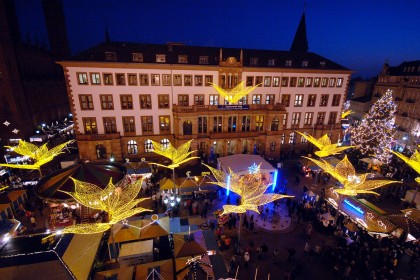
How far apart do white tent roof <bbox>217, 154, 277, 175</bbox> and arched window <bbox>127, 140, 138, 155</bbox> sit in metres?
13.1

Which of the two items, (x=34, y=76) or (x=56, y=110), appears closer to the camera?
(x=34, y=76)

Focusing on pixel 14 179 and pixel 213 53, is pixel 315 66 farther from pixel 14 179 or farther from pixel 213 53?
pixel 14 179

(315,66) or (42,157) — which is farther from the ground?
(315,66)

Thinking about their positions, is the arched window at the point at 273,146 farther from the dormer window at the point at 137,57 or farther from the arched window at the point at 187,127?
the dormer window at the point at 137,57

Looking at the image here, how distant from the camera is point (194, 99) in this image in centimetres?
3200

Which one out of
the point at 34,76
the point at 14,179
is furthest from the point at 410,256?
the point at 34,76

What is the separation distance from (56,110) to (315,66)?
182 feet

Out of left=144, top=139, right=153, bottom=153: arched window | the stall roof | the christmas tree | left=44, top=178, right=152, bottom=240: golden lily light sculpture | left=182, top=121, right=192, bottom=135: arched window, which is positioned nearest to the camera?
the stall roof

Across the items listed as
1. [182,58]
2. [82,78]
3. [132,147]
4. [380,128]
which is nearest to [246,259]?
[132,147]

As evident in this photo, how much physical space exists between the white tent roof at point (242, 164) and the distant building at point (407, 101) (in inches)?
1152

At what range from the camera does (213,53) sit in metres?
34.1

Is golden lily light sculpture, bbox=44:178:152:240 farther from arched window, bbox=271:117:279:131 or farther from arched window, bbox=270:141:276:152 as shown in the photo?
arched window, bbox=270:141:276:152

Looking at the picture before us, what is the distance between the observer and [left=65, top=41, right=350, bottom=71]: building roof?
93.0ft

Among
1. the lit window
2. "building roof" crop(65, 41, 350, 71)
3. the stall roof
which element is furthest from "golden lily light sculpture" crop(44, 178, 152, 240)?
"building roof" crop(65, 41, 350, 71)
